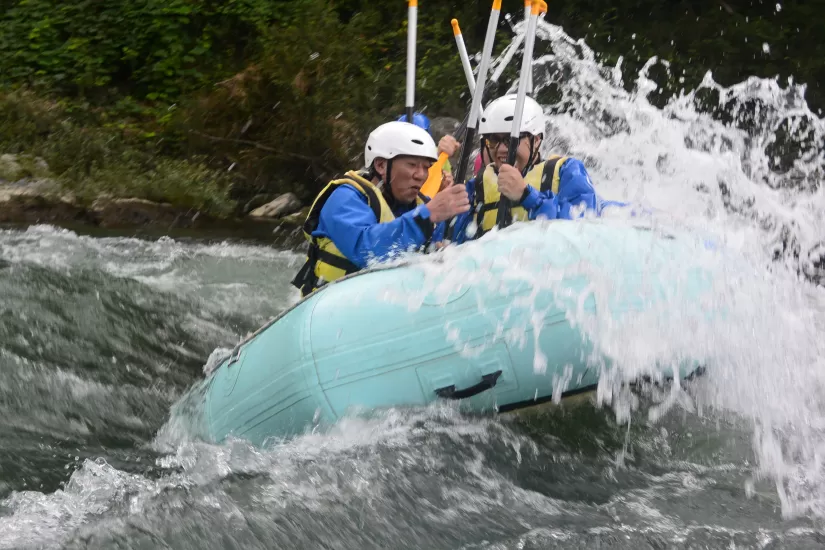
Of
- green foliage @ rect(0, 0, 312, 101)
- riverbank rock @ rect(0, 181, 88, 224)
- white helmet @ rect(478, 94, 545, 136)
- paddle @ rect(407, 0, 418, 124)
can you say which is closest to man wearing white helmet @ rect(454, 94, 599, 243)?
A: white helmet @ rect(478, 94, 545, 136)

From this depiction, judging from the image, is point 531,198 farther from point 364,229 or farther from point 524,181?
point 364,229

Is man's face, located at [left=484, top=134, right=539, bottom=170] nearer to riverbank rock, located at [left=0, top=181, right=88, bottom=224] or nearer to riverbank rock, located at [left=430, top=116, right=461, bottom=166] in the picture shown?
riverbank rock, located at [left=430, top=116, right=461, bottom=166]

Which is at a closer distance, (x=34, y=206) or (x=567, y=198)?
(x=567, y=198)

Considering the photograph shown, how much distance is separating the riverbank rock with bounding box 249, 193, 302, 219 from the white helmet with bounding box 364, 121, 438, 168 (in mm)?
7156

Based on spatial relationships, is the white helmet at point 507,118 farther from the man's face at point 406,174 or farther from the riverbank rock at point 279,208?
the riverbank rock at point 279,208

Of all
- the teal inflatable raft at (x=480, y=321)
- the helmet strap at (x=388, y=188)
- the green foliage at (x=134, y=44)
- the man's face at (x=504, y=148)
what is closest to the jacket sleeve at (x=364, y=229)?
the helmet strap at (x=388, y=188)

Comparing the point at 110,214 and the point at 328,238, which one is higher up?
the point at 328,238

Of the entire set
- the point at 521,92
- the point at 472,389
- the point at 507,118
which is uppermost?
the point at 521,92

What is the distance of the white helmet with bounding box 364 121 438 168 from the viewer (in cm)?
394

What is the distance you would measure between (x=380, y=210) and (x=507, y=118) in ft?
3.37

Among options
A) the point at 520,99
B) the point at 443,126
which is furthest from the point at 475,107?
the point at 443,126

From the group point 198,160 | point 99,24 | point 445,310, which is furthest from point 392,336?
point 99,24

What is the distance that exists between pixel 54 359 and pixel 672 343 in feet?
10.6

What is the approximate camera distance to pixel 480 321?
3.21 metres
